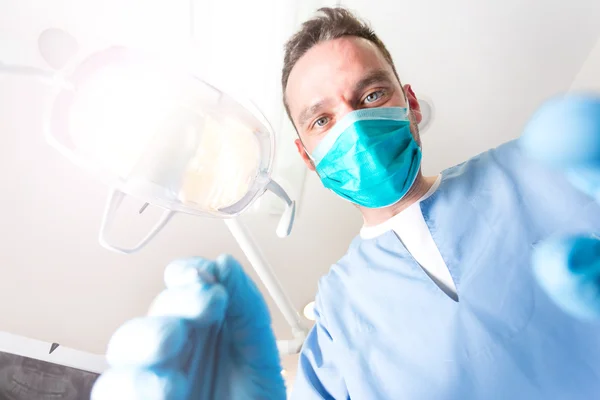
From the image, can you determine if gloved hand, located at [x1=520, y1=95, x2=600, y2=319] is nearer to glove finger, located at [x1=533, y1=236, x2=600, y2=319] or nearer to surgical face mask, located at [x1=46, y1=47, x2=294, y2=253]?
glove finger, located at [x1=533, y1=236, x2=600, y2=319]

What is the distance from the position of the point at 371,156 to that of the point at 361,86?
0.18m

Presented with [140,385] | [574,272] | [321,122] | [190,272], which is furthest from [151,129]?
[574,272]

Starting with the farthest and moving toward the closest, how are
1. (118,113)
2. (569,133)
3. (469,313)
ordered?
(469,313), (118,113), (569,133)

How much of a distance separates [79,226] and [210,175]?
2.04 feet

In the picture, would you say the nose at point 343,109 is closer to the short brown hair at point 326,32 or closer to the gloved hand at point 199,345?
the short brown hair at point 326,32

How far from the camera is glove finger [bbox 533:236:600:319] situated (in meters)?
0.40

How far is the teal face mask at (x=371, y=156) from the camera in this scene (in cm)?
73

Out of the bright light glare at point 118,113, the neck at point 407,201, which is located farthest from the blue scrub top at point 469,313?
the bright light glare at point 118,113

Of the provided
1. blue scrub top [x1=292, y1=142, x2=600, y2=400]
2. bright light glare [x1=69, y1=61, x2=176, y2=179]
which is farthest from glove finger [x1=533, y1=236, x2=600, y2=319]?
bright light glare [x1=69, y1=61, x2=176, y2=179]

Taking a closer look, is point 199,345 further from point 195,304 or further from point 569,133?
point 569,133

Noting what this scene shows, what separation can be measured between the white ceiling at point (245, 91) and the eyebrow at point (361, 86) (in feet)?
0.37

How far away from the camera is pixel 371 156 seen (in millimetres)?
724

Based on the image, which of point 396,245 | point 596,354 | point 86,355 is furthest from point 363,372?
point 86,355

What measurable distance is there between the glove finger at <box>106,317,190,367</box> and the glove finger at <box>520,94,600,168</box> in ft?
1.53
